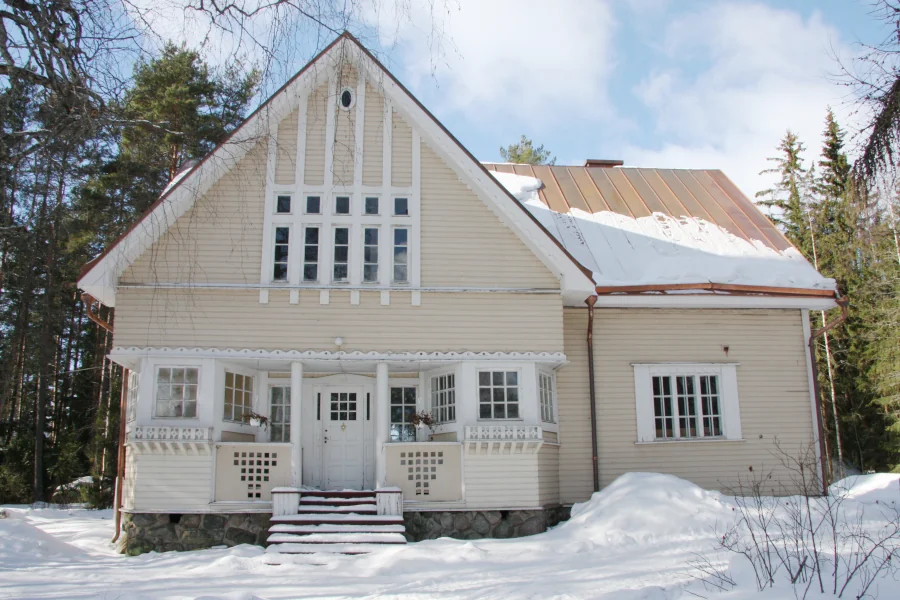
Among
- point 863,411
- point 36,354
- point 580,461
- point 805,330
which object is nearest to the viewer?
point 580,461

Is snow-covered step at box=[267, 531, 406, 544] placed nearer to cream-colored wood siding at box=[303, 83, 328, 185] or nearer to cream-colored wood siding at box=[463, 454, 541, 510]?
cream-colored wood siding at box=[463, 454, 541, 510]

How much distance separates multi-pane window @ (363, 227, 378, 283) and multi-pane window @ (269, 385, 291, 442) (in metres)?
2.62

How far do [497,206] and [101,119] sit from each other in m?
7.64

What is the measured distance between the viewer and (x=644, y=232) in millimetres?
15445

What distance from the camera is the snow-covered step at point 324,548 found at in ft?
34.5

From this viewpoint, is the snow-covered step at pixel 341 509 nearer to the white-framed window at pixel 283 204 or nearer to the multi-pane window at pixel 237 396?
the multi-pane window at pixel 237 396

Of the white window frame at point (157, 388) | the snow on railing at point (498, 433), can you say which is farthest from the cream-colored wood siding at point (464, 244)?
the white window frame at point (157, 388)

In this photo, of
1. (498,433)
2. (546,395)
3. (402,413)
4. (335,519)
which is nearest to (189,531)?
(335,519)

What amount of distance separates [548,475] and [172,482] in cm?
600

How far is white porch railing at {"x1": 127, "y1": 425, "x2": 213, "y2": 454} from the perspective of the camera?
11508mm

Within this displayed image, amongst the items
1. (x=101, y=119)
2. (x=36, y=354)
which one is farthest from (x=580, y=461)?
(x=36, y=354)

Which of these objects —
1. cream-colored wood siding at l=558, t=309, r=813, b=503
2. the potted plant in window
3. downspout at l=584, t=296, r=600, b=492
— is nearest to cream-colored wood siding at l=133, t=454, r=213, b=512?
the potted plant in window

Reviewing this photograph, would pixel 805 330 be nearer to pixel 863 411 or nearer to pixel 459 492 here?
pixel 459 492

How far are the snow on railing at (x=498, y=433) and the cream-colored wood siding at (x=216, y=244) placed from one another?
168 inches
